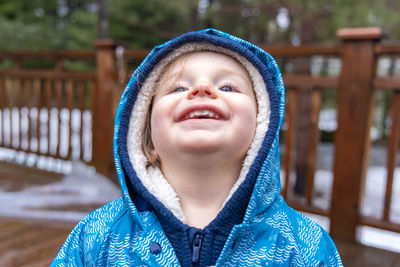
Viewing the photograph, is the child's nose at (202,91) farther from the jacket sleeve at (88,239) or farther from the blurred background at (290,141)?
the blurred background at (290,141)

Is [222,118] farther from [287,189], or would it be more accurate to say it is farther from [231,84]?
[287,189]

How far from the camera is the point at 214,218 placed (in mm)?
1080

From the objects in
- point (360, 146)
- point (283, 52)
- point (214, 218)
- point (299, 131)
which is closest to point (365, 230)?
point (360, 146)

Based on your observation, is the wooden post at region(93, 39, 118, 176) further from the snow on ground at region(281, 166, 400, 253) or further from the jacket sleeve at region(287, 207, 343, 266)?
the jacket sleeve at region(287, 207, 343, 266)

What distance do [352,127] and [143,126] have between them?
1587 millimetres

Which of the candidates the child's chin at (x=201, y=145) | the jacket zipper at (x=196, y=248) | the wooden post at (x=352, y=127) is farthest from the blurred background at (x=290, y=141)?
the child's chin at (x=201, y=145)

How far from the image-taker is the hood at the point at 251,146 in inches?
42.5

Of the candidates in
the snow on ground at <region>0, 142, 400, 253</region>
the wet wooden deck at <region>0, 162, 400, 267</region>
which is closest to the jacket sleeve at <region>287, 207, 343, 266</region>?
the wet wooden deck at <region>0, 162, 400, 267</region>

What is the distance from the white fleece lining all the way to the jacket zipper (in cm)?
6

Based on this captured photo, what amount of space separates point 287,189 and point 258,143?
5.72ft

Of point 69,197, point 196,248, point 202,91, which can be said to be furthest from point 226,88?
point 69,197

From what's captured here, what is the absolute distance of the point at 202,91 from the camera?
1.03 m

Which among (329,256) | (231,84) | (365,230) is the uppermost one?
(231,84)

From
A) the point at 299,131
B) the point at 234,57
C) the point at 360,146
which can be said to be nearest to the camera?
the point at 234,57
